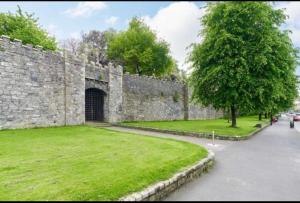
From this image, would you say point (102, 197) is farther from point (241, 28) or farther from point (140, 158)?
point (241, 28)

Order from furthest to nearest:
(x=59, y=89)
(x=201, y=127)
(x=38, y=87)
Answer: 1. (x=201, y=127)
2. (x=59, y=89)
3. (x=38, y=87)

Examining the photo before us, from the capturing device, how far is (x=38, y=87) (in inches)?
719

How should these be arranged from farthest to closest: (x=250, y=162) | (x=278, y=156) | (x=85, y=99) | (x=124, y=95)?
1. (x=124, y=95)
2. (x=85, y=99)
3. (x=278, y=156)
4. (x=250, y=162)

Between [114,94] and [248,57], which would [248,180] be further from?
[114,94]

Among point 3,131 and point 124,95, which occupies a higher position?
point 124,95

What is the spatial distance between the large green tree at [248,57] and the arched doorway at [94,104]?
902cm

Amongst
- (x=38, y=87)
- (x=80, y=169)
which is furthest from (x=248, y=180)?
(x=38, y=87)

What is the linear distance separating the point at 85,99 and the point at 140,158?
52.9 ft

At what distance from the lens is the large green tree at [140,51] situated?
1738 inches

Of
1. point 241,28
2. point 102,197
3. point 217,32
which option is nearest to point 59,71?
point 217,32

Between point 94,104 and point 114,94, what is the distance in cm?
207

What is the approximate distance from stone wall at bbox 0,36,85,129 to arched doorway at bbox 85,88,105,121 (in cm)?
252

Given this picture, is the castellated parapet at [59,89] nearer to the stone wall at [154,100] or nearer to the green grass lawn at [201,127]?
the stone wall at [154,100]

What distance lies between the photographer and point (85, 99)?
24.1m
